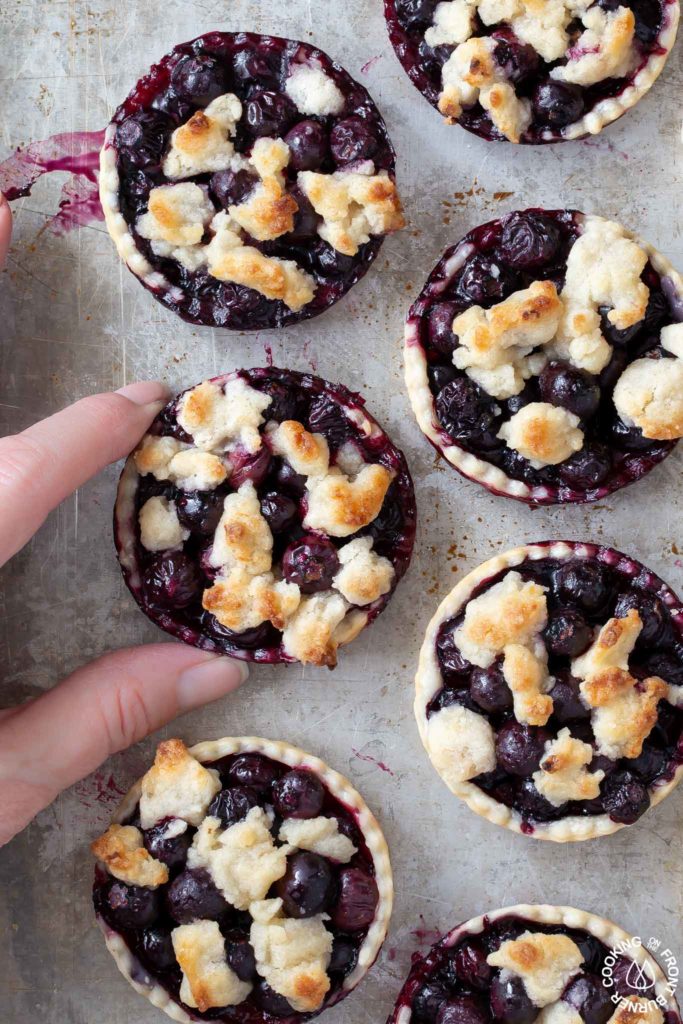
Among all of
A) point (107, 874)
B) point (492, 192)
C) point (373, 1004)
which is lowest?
point (373, 1004)

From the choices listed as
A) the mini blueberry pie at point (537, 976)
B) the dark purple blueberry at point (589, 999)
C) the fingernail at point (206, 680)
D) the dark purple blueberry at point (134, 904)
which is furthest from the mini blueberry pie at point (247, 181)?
the dark purple blueberry at point (589, 999)

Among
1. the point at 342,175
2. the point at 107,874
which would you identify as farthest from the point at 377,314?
the point at 107,874

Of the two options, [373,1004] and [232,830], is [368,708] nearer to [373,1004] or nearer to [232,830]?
[232,830]

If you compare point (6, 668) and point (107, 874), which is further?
point (6, 668)

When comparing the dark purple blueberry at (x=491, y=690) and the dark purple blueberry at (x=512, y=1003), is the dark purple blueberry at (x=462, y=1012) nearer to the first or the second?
the dark purple blueberry at (x=512, y=1003)

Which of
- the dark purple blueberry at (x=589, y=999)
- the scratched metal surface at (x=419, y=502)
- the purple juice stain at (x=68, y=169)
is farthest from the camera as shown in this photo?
the purple juice stain at (x=68, y=169)

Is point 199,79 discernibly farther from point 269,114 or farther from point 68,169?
point 68,169
